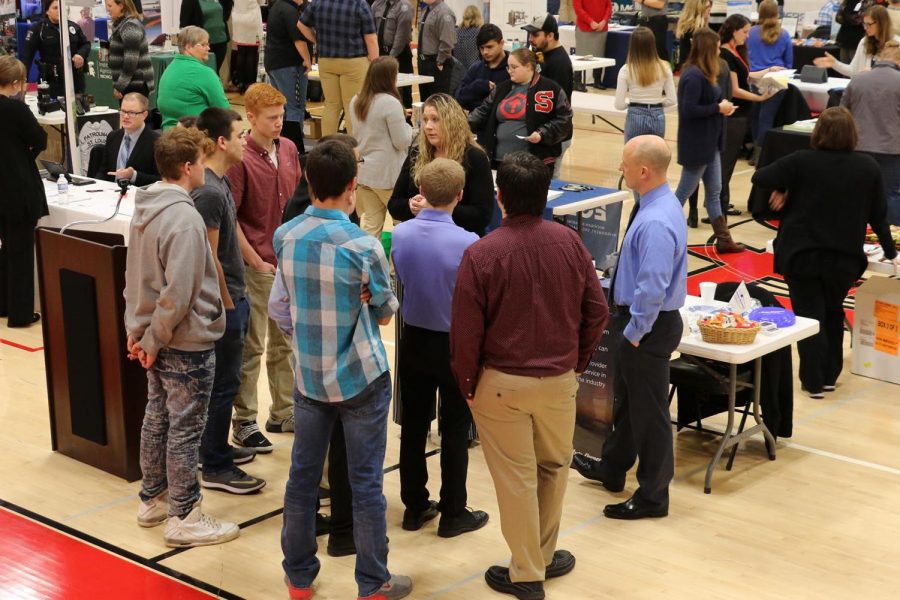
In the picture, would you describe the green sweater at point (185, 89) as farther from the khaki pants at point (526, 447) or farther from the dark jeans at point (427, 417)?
the khaki pants at point (526, 447)

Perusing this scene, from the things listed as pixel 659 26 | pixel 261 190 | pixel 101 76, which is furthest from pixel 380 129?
pixel 659 26

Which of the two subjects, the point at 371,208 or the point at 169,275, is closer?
the point at 169,275

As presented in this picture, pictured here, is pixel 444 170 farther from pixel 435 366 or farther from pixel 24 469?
pixel 24 469

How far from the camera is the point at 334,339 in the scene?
3.88 meters

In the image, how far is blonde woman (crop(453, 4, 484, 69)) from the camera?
13023mm

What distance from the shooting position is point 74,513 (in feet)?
16.4

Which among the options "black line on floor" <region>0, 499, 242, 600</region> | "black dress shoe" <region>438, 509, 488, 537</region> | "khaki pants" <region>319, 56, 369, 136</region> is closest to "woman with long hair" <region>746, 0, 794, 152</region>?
"khaki pants" <region>319, 56, 369, 136</region>

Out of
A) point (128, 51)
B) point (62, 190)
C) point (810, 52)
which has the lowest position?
point (62, 190)

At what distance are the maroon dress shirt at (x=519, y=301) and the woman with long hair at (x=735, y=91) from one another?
242 inches

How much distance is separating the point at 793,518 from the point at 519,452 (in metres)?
1.59

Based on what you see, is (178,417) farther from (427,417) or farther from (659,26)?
(659,26)

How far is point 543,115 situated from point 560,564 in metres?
4.12

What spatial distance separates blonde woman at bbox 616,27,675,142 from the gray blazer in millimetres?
2229

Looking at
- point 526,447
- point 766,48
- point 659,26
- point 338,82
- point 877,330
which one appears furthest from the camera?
point 659,26
